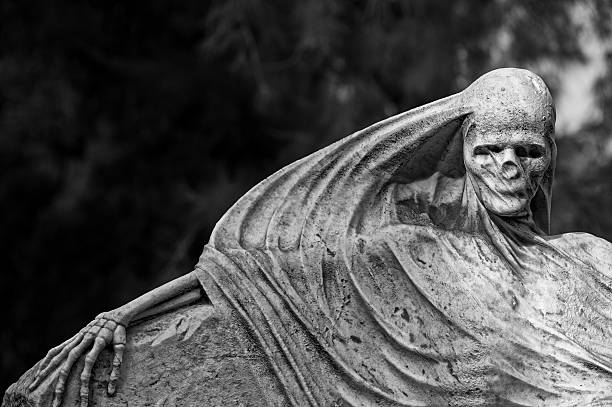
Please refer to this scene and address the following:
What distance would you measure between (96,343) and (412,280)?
1.05 metres

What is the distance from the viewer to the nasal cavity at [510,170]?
4.54m

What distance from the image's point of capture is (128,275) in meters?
9.93

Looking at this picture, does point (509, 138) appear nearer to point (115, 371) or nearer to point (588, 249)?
point (588, 249)

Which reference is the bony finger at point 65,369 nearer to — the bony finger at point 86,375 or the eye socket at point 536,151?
the bony finger at point 86,375

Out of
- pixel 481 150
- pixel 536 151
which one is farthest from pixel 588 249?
pixel 481 150

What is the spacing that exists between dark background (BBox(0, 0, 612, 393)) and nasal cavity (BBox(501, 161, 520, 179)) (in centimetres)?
487

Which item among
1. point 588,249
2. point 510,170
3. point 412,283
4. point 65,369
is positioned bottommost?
point 588,249

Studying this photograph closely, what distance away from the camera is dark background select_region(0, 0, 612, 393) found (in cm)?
969

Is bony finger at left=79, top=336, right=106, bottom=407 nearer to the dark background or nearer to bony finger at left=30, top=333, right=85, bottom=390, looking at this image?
bony finger at left=30, top=333, right=85, bottom=390

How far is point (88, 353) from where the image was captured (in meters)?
4.45

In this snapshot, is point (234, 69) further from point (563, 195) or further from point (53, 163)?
point (563, 195)

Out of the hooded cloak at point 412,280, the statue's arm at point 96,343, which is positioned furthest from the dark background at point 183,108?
the statue's arm at point 96,343

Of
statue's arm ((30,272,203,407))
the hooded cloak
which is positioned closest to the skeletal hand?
statue's arm ((30,272,203,407))

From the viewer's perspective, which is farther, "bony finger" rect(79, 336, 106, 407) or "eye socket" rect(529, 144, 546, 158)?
"eye socket" rect(529, 144, 546, 158)
